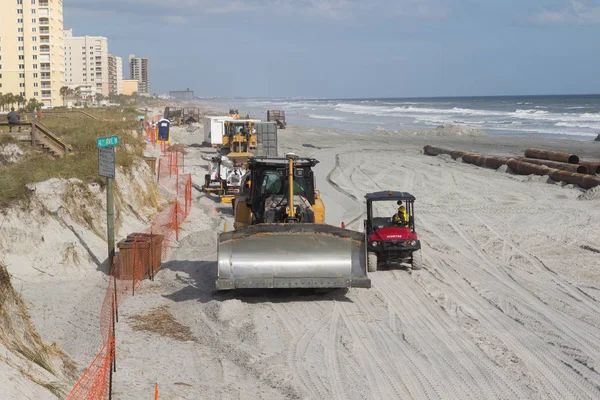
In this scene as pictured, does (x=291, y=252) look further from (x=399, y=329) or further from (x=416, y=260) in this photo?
(x=416, y=260)

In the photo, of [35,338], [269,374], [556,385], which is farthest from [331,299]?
[35,338]

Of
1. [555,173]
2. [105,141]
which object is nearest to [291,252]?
[105,141]

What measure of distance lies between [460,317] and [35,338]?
6.76 metres

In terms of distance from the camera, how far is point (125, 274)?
13945 mm

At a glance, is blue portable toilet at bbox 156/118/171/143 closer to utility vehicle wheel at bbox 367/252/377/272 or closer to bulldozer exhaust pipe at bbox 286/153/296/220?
utility vehicle wheel at bbox 367/252/377/272

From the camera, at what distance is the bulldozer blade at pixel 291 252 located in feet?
41.0

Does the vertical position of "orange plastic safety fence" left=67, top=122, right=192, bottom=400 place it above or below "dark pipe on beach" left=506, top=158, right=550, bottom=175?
below

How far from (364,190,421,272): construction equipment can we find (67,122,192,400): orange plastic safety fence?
4358 mm

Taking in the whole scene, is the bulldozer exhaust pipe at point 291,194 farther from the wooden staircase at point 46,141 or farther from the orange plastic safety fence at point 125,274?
the wooden staircase at point 46,141

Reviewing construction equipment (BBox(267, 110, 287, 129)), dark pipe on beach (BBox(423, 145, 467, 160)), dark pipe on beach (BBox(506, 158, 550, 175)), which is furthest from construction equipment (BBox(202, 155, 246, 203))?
construction equipment (BBox(267, 110, 287, 129))

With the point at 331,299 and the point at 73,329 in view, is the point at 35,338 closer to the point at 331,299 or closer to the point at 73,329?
the point at 73,329

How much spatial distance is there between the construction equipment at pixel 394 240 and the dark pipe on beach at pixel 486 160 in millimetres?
22403

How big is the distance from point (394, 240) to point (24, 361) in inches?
343

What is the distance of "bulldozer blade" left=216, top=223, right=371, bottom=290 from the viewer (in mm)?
12492
